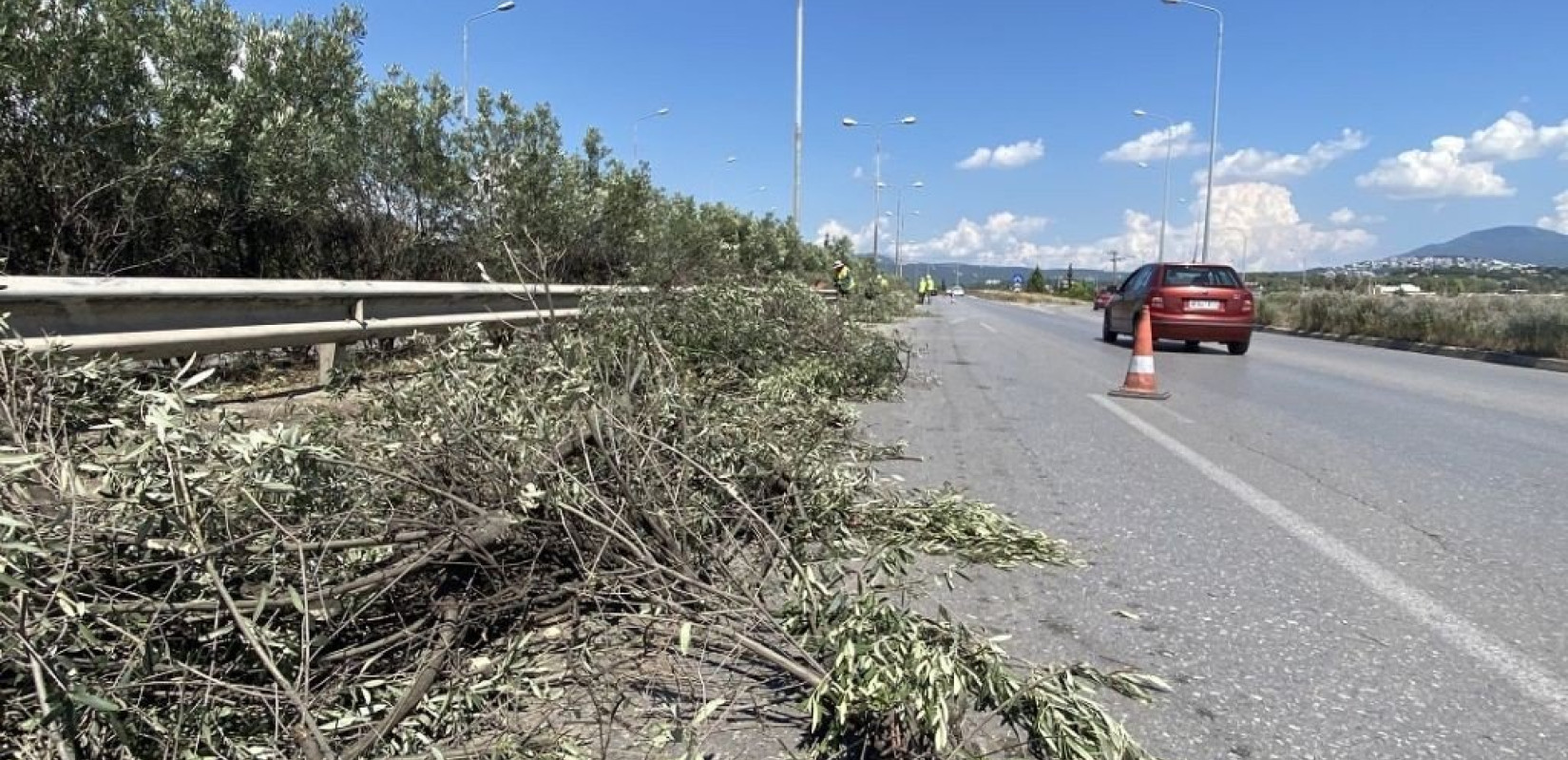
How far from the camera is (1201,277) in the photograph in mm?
16234

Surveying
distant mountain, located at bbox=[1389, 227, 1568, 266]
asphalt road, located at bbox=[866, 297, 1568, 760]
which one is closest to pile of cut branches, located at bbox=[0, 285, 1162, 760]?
asphalt road, located at bbox=[866, 297, 1568, 760]

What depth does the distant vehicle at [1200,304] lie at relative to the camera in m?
15.8

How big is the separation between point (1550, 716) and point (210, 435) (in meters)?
3.80

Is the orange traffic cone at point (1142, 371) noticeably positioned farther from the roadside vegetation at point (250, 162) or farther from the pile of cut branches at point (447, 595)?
the pile of cut branches at point (447, 595)

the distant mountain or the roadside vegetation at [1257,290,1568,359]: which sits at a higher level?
the distant mountain

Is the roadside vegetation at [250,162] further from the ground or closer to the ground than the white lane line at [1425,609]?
further from the ground

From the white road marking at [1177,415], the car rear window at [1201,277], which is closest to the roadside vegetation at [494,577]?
the white road marking at [1177,415]

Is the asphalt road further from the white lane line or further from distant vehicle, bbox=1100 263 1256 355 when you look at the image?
distant vehicle, bbox=1100 263 1256 355

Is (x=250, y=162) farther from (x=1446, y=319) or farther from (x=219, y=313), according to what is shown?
(x=1446, y=319)

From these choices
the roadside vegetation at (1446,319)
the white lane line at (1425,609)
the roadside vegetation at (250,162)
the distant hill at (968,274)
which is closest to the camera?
the white lane line at (1425,609)

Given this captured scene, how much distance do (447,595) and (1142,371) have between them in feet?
28.1

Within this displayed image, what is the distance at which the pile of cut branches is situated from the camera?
212 centimetres

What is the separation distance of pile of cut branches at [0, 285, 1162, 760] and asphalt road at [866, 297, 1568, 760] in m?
0.38

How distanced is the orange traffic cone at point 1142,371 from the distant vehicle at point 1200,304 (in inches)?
230
